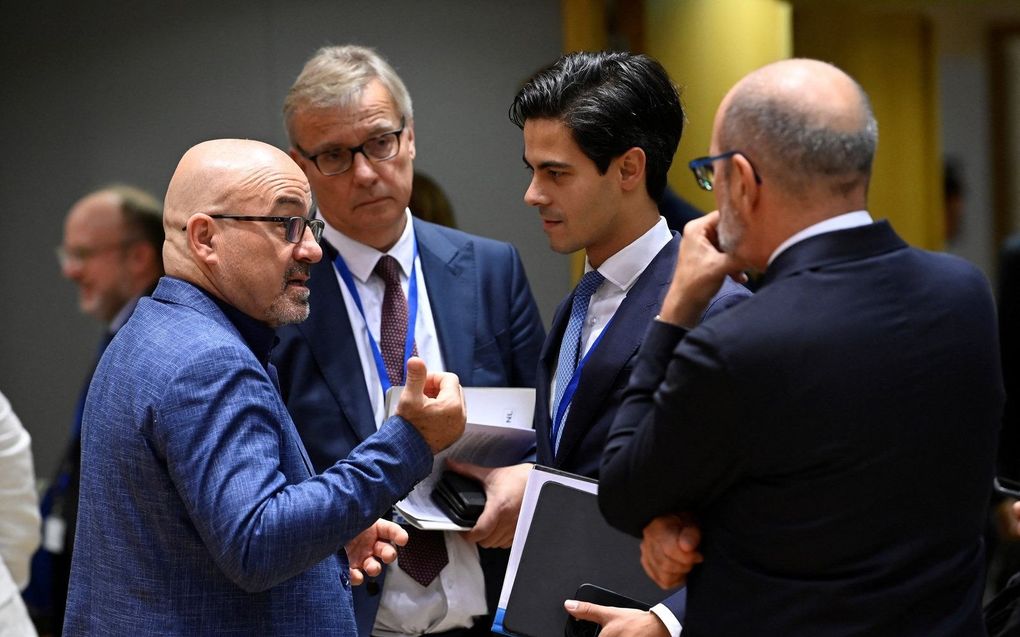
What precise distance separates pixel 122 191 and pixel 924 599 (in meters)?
3.81

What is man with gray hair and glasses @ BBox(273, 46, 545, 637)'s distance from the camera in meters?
2.60

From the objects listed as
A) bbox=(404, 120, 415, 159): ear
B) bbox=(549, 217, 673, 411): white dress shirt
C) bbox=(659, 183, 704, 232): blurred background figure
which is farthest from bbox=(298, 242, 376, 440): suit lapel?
bbox=(659, 183, 704, 232): blurred background figure

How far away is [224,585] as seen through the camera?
6.28 ft

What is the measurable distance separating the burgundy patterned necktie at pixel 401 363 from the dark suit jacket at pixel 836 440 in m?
1.04

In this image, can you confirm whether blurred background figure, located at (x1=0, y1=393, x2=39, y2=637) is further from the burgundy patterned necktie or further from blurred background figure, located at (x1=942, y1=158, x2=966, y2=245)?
blurred background figure, located at (x1=942, y1=158, x2=966, y2=245)

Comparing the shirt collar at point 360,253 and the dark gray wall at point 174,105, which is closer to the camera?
the shirt collar at point 360,253

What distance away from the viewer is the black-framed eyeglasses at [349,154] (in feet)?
Answer: 9.20

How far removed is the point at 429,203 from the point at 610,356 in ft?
6.68

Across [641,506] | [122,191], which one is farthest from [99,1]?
[641,506]

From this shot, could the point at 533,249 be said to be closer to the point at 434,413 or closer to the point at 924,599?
the point at 434,413

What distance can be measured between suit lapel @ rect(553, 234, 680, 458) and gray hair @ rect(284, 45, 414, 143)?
3.11ft

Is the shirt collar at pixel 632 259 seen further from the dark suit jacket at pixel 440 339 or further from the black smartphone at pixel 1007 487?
the black smartphone at pixel 1007 487

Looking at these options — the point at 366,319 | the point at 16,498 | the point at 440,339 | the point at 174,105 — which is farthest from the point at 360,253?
the point at 174,105

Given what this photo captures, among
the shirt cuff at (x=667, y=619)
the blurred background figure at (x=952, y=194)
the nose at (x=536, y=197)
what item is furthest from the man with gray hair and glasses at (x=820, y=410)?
the blurred background figure at (x=952, y=194)
